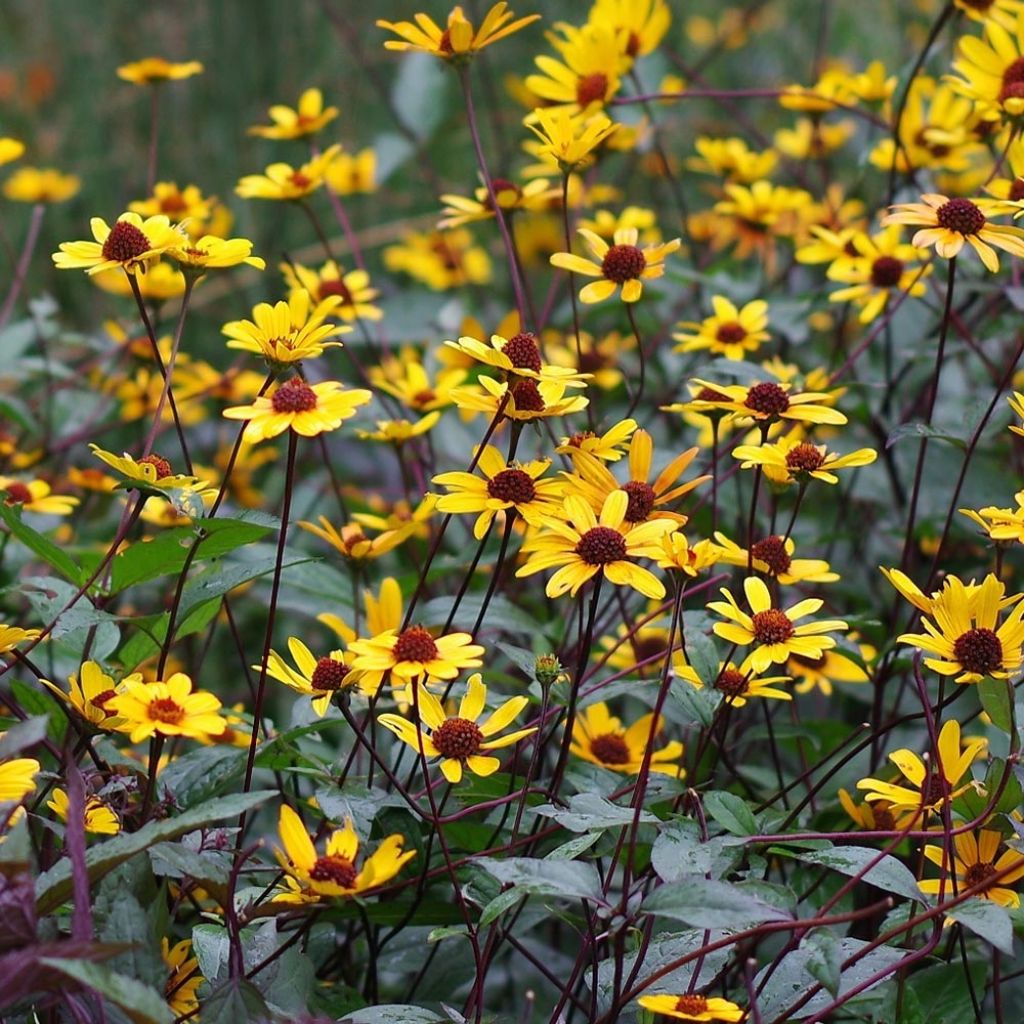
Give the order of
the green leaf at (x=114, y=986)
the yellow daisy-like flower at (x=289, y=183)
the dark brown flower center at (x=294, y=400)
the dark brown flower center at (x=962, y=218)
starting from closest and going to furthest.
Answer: the green leaf at (x=114, y=986) < the dark brown flower center at (x=294, y=400) < the dark brown flower center at (x=962, y=218) < the yellow daisy-like flower at (x=289, y=183)

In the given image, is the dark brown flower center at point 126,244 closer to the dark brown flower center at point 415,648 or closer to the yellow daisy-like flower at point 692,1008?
the dark brown flower center at point 415,648

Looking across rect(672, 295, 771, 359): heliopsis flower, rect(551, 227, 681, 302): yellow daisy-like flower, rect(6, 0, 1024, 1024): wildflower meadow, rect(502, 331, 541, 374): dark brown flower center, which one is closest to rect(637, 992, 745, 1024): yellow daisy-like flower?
rect(6, 0, 1024, 1024): wildflower meadow

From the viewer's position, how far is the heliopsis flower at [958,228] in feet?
2.68

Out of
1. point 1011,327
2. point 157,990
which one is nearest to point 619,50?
point 1011,327

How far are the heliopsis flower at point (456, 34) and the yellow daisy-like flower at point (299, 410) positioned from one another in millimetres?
307

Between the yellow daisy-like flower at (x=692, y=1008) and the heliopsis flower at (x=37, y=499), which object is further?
the heliopsis flower at (x=37, y=499)

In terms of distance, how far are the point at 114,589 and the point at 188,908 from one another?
232 millimetres

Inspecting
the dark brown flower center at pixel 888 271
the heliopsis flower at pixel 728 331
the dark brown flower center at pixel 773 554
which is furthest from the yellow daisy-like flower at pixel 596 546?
the dark brown flower center at pixel 888 271

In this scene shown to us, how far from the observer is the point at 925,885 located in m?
0.72

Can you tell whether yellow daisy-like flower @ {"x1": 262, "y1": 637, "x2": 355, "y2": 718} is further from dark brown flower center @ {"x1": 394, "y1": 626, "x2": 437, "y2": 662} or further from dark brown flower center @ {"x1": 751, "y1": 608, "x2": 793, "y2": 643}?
dark brown flower center @ {"x1": 751, "y1": 608, "x2": 793, "y2": 643}

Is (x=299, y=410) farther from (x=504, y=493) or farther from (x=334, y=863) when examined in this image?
(x=334, y=863)

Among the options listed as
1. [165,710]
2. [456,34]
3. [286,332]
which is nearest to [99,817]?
[165,710]

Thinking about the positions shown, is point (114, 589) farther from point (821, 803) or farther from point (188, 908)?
point (821, 803)

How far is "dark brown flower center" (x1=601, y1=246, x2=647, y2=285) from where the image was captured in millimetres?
916
